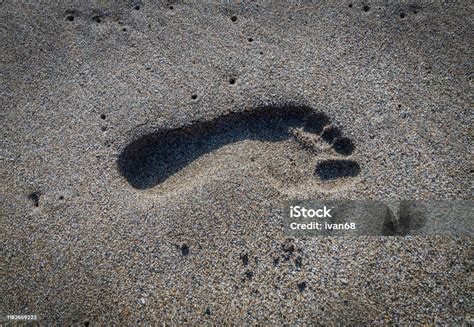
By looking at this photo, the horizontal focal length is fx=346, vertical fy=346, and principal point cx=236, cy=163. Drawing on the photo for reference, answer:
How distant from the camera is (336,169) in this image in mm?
3199

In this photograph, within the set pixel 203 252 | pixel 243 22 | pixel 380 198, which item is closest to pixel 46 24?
pixel 243 22

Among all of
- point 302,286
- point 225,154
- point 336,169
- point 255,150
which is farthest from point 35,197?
point 336,169

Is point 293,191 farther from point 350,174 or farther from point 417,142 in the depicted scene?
point 417,142

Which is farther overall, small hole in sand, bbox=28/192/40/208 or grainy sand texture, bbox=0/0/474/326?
small hole in sand, bbox=28/192/40/208

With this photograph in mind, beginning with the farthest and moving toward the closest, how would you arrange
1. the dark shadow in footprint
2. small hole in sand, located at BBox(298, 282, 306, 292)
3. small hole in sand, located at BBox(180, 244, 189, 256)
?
the dark shadow in footprint < small hole in sand, located at BBox(180, 244, 189, 256) < small hole in sand, located at BBox(298, 282, 306, 292)

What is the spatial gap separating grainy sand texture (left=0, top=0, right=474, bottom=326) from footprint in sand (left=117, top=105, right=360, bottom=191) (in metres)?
0.01

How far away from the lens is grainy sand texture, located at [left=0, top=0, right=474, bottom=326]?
2.82m

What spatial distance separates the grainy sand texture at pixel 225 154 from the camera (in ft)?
9.26

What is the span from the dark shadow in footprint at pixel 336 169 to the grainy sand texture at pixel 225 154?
1 cm

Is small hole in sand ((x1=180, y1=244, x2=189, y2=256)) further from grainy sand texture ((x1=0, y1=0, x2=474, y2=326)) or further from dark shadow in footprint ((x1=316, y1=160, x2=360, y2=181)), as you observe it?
dark shadow in footprint ((x1=316, y1=160, x2=360, y2=181))

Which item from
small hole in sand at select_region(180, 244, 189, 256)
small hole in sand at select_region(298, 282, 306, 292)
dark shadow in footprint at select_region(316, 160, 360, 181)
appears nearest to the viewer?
small hole in sand at select_region(298, 282, 306, 292)

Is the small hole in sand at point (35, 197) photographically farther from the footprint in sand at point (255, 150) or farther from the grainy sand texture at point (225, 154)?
the footprint in sand at point (255, 150)

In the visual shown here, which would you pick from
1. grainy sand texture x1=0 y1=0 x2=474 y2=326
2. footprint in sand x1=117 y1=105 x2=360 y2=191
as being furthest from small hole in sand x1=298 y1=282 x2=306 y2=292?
footprint in sand x1=117 y1=105 x2=360 y2=191

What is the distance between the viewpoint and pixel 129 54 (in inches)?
145
